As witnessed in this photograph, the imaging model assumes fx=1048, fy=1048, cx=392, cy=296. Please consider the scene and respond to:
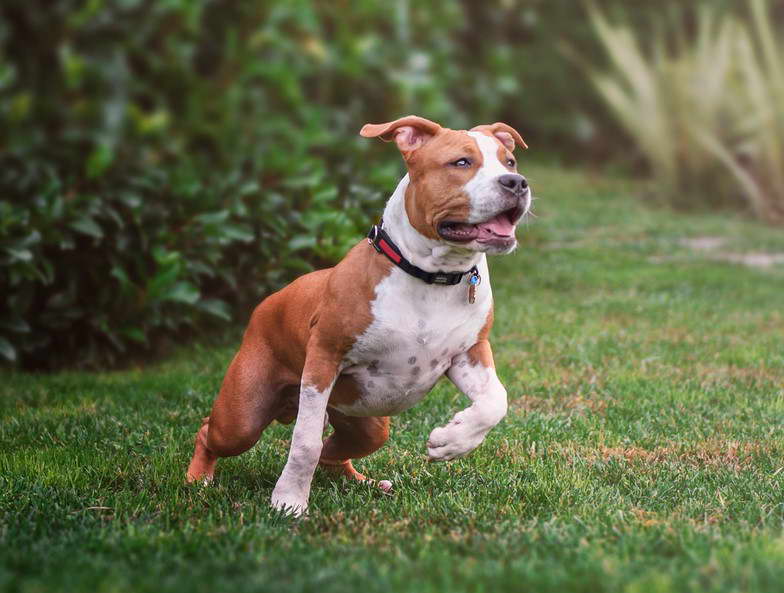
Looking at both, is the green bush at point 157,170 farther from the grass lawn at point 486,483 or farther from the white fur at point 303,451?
the white fur at point 303,451

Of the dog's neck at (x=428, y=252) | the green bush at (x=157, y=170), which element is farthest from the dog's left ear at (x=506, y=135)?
the green bush at (x=157, y=170)

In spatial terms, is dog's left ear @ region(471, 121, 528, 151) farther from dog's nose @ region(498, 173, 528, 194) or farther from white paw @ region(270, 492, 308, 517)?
white paw @ region(270, 492, 308, 517)

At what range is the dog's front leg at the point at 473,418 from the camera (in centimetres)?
366

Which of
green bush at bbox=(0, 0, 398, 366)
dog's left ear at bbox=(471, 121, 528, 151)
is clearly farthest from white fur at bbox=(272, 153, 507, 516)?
green bush at bbox=(0, 0, 398, 366)

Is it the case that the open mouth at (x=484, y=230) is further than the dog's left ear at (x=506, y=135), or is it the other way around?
the dog's left ear at (x=506, y=135)

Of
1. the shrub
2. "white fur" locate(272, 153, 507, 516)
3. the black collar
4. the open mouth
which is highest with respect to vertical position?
the open mouth

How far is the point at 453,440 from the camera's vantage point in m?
3.66

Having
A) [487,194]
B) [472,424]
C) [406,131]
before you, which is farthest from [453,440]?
[406,131]

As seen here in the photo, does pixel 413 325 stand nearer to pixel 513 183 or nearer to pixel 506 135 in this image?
pixel 513 183

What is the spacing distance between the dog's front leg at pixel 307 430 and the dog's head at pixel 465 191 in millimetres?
601

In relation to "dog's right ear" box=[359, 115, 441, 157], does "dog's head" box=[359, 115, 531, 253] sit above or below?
below

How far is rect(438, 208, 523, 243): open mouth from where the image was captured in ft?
11.7

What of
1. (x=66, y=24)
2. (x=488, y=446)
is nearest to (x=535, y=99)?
(x=488, y=446)

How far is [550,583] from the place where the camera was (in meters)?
2.81
